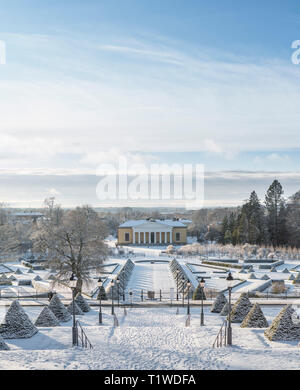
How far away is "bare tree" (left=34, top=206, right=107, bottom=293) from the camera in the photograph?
1223 inches

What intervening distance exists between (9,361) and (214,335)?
9.23 metres

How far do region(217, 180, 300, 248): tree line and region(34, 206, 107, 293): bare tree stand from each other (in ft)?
161

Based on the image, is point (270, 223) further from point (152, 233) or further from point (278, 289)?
point (278, 289)

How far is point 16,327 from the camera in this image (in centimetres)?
1667

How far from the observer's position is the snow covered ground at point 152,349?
37.2ft

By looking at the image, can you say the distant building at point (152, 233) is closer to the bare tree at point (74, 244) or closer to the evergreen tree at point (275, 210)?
the evergreen tree at point (275, 210)

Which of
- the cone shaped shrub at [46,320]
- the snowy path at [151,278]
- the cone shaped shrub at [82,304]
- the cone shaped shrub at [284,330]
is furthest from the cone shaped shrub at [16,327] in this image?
the snowy path at [151,278]

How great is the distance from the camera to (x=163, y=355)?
12.4 metres

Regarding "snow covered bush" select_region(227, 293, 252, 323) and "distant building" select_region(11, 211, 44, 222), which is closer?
"snow covered bush" select_region(227, 293, 252, 323)

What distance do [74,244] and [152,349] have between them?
1942cm

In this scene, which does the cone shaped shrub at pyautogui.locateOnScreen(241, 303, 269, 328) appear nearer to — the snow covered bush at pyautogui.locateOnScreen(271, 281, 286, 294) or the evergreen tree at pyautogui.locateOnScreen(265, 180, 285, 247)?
the snow covered bush at pyautogui.locateOnScreen(271, 281, 286, 294)

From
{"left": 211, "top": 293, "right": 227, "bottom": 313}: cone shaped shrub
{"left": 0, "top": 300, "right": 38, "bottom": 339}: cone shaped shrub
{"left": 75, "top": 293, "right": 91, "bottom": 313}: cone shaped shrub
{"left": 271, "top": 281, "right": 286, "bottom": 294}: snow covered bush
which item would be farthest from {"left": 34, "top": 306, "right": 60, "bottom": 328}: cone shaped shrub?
{"left": 271, "top": 281, "right": 286, "bottom": 294}: snow covered bush
